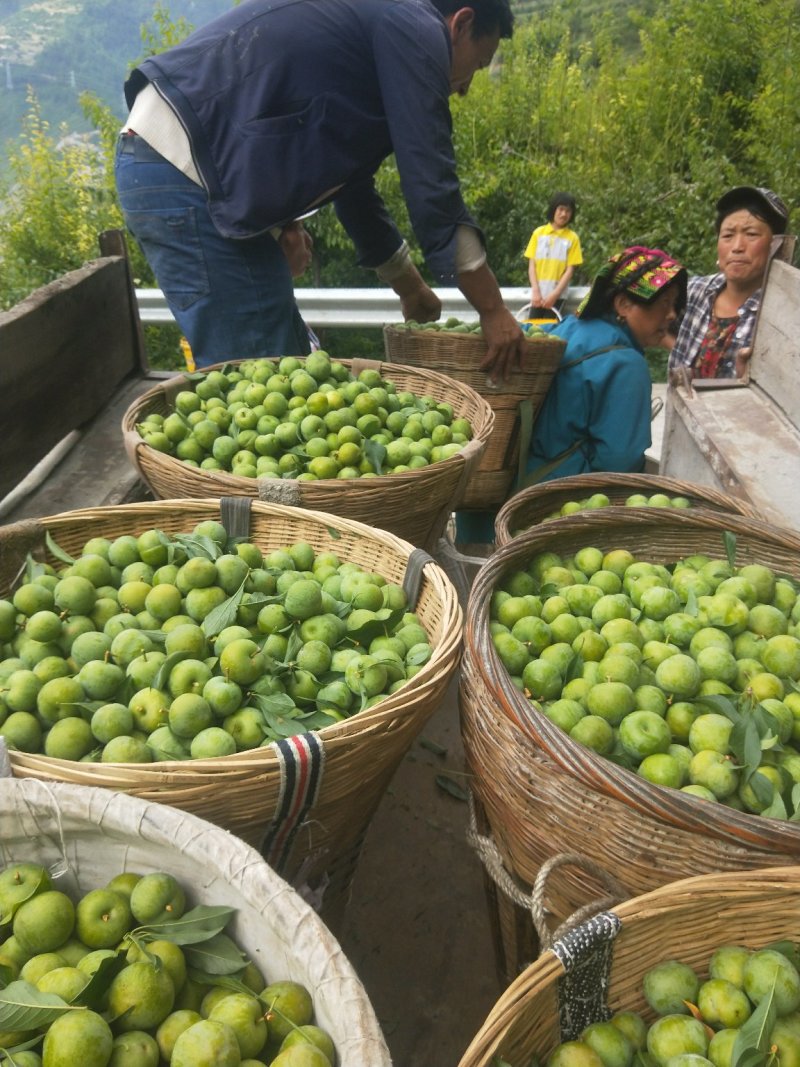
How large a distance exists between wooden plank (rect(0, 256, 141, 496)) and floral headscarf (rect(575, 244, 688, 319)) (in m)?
2.19

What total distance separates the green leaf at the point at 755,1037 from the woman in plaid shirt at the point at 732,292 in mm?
3282

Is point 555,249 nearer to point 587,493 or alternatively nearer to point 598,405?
point 598,405

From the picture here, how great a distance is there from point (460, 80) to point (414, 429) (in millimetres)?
1342

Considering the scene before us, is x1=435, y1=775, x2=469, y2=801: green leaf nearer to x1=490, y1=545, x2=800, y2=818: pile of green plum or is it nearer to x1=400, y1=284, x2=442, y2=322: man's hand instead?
x1=490, y1=545, x2=800, y2=818: pile of green plum

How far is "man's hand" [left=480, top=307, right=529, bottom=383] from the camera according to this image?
289 cm

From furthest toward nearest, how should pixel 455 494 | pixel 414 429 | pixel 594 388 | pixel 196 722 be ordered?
pixel 594 388 → pixel 414 429 → pixel 455 494 → pixel 196 722

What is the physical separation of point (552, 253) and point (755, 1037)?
7058 mm

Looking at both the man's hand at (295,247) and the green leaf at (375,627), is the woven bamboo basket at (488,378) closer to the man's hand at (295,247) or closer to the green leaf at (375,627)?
the man's hand at (295,247)

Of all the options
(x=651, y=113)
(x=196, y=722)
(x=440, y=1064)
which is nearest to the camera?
(x=196, y=722)

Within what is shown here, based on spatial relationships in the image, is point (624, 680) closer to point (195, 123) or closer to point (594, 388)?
point (594, 388)

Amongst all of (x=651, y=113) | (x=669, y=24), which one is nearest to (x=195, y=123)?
(x=651, y=113)

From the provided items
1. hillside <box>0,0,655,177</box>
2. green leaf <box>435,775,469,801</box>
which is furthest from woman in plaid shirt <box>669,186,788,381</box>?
hillside <box>0,0,655,177</box>

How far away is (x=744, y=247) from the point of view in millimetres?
3939

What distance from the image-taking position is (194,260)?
2672mm
